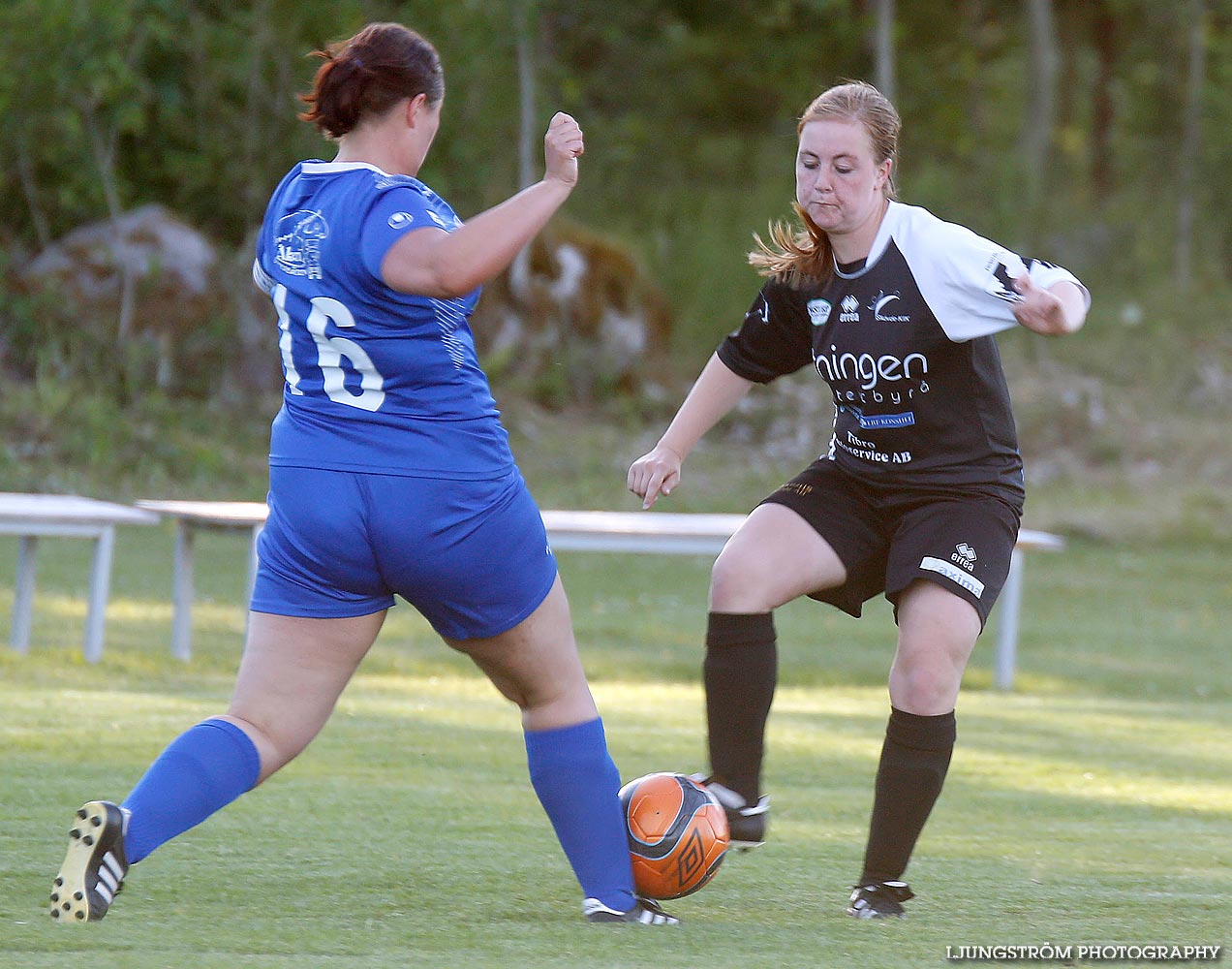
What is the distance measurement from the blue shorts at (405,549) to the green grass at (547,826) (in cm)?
68

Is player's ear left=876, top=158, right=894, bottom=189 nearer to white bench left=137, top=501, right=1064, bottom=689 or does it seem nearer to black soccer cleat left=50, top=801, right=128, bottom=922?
black soccer cleat left=50, top=801, right=128, bottom=922

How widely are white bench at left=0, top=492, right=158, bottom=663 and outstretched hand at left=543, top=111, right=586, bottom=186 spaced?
5.65 meters

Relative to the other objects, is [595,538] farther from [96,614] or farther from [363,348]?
[363,348]

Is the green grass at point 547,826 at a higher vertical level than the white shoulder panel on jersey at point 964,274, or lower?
lower

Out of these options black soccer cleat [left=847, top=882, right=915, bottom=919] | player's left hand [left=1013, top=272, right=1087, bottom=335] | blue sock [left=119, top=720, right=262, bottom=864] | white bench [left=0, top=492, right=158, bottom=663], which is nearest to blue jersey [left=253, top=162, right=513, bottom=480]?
blue sock [left=119, top=720, right=262, bottom=864]

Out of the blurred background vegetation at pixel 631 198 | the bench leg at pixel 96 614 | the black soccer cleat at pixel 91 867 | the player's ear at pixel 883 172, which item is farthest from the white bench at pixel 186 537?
the blurred background vegetation at pixel 631 198

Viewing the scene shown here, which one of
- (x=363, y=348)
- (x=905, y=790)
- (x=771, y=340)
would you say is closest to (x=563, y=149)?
(x=363, y=348)

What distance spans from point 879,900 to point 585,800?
2.38 ft

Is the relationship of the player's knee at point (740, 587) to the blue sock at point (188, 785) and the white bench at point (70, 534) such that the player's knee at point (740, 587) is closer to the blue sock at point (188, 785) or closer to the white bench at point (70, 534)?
the blue sock at point (188, 785)

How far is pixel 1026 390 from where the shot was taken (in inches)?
859

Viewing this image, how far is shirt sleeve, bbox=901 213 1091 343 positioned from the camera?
4281mm

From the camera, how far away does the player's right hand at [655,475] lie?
4.59 m

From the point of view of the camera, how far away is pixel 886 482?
4.56 m

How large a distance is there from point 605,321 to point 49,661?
43.3 ft
